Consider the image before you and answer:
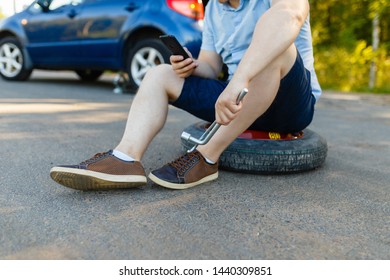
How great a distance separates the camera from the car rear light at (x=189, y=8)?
5500mm

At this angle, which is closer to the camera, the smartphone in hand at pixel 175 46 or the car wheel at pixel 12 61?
the smartphone in hand at pixel 175 46

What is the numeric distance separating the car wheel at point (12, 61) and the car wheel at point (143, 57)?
208cm

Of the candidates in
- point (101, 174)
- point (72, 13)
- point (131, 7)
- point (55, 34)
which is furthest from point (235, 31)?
point (55, 34)

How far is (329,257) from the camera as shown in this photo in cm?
157

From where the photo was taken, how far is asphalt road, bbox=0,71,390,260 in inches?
63.6

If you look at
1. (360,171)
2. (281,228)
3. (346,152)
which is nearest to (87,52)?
(346,152)

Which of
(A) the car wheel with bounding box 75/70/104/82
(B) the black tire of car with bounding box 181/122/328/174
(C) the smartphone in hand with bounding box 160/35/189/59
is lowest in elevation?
(A) the car wheel with bounding box 75/70/104/82

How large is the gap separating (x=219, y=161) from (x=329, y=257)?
1.07 m

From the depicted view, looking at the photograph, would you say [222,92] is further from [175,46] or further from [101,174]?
[101,174]

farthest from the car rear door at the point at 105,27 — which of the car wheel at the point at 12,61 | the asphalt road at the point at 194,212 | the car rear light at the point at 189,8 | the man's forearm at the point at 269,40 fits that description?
the man's forearm at the point at 269,40

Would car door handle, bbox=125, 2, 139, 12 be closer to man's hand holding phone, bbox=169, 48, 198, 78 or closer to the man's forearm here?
man's hand holding phone, bbox=169, 48, 198, 78

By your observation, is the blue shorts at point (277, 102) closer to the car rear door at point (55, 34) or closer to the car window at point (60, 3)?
the car rear door at point (55, 34)

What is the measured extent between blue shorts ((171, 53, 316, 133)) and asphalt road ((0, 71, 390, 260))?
0.93 feet

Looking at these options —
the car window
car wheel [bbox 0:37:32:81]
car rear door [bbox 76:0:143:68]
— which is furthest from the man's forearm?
car wheel [bbox 0:37:32:81]
